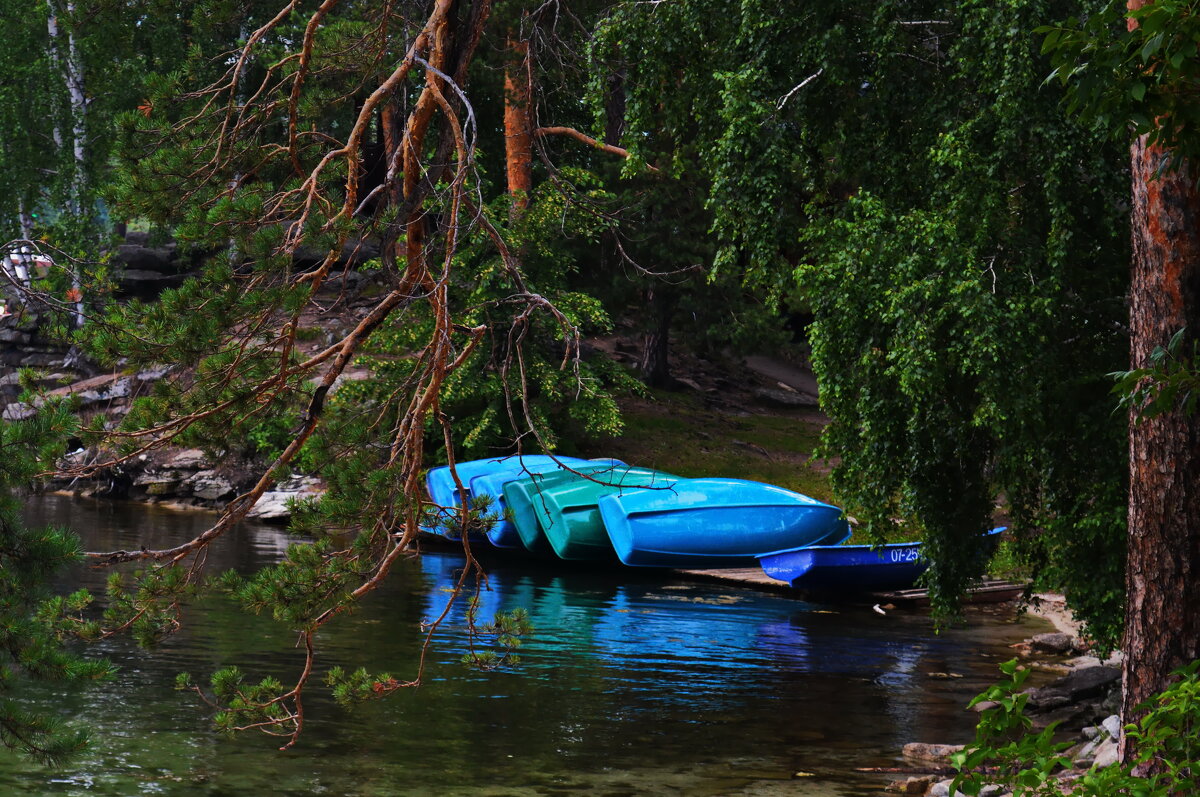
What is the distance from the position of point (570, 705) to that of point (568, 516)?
10.0 meters

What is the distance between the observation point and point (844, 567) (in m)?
18.8

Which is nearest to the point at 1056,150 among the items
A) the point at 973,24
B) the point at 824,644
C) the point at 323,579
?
the point at 973,24

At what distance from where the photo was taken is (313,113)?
28.9 ft

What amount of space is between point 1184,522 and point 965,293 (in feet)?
8.80

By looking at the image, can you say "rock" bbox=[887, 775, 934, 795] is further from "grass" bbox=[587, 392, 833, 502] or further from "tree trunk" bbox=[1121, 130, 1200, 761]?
"grass" bbox=[587, 392, 833, 502]

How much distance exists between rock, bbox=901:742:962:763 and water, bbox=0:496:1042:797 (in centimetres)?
14

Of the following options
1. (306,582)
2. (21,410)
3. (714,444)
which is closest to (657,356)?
(714,444)

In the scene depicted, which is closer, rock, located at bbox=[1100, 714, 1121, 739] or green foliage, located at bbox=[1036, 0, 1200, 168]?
green foliage, located at bbox=[1036, 0, 1200, 168]

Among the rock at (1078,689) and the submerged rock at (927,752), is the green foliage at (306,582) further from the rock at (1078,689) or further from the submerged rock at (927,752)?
the rock at (1078,689)

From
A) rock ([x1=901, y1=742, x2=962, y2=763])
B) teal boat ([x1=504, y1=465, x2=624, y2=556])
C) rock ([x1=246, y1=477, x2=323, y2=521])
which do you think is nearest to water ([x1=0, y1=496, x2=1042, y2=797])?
rock ([x1=901, y1=742, x2=962, y2=763])

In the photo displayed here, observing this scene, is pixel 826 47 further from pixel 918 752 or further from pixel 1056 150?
pixel 918 752

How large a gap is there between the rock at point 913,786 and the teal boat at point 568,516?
1149 centimetres

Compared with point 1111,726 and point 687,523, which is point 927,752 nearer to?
point 1111,726

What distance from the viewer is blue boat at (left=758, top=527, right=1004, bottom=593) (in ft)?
61.0
